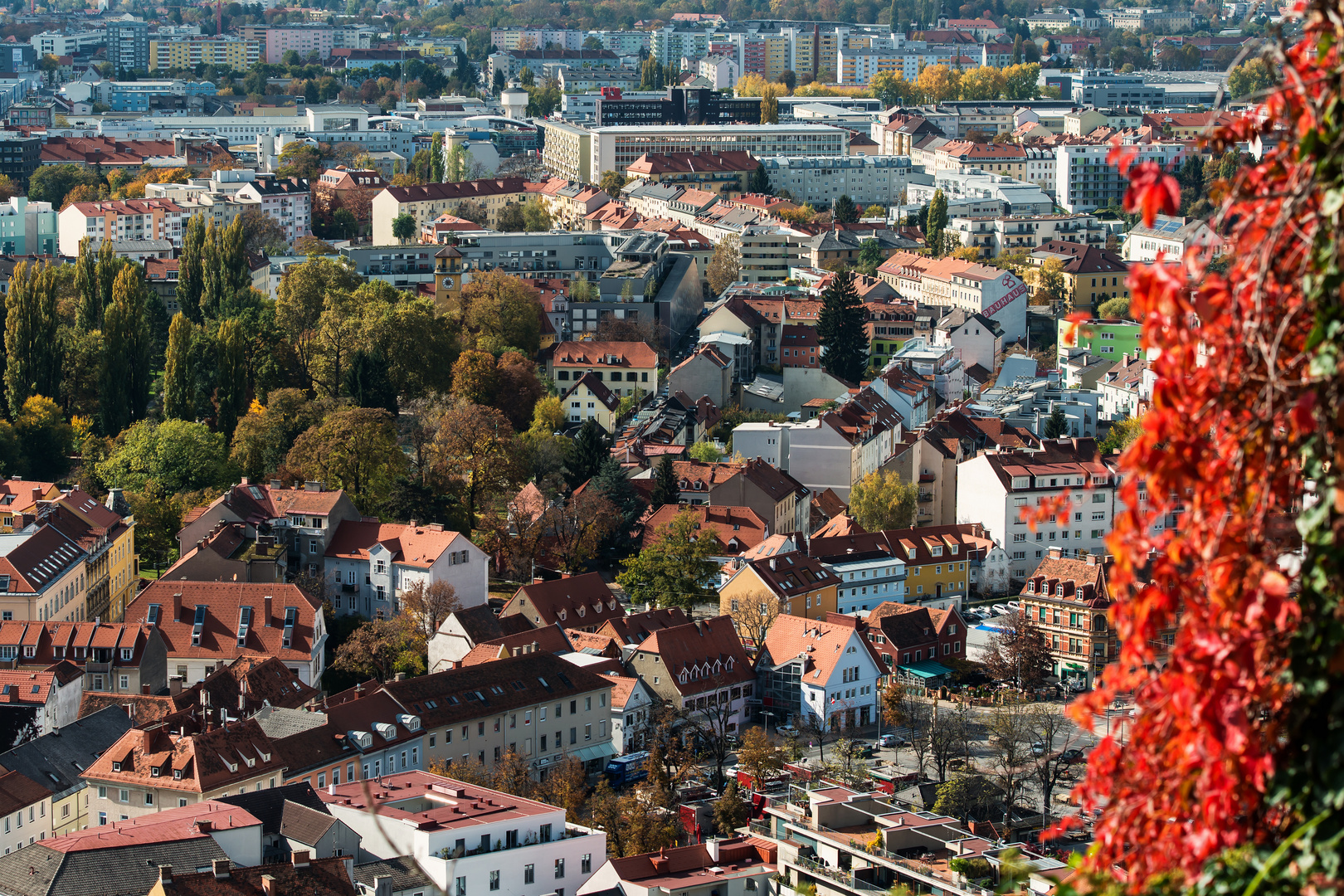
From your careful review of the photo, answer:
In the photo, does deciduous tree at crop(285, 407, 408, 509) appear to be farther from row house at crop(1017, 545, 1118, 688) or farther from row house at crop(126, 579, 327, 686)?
row house at crop(1017, 545, 1118, 688)

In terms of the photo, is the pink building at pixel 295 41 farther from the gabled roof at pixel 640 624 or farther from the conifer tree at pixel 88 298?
the gabled roof at pixel 640 624

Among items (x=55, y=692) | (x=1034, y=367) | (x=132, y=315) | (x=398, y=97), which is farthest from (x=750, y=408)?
(x=398, y=97)

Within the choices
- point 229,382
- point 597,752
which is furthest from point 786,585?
point 229,382

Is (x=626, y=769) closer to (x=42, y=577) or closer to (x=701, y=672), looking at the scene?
(x=701, y=672)

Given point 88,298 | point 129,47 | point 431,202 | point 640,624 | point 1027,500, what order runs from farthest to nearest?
point 129,47, point 431,202, point 88,298, point 1027,500, point 640,624

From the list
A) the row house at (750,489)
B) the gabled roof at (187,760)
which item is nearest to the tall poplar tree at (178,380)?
the row house at (750,489)

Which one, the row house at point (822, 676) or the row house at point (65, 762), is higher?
the row house at point (65, 762)
